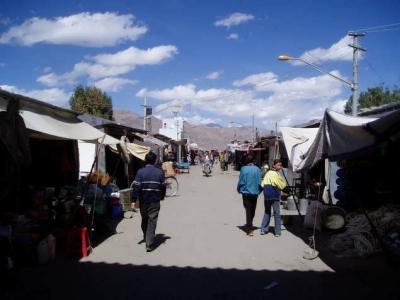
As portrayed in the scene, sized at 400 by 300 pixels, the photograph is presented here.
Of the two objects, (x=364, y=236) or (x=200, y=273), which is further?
(x=364, y=236)

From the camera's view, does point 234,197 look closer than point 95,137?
No

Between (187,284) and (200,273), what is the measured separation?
594mm

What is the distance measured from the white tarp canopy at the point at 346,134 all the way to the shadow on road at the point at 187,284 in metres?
2.09

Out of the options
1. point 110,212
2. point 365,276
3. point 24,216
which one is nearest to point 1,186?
point 24,216

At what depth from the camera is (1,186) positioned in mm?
6688

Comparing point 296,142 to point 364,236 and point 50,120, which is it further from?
point 50,120

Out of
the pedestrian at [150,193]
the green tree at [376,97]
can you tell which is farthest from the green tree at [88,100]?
the pedestrian at [150,193]

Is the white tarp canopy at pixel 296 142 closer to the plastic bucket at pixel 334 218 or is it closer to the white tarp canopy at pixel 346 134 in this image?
the plastic bucket at pixel 334 218

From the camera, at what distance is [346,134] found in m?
6.99

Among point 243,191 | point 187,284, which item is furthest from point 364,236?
point 187,284

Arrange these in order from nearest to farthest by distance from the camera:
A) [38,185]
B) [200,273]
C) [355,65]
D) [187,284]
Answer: [187,284], [200,273], [38,185], [355,65]

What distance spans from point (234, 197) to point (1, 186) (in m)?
12.9

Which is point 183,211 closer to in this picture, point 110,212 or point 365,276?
point 110,212

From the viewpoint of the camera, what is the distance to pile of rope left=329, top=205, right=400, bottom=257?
7.74 m
